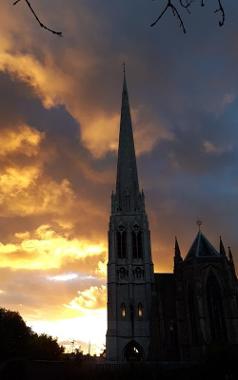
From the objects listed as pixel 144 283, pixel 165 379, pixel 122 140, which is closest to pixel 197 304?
pixel 144 283

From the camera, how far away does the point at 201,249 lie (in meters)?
57.5

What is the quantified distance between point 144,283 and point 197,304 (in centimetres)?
1116

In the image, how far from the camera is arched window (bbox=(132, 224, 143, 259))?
203ft

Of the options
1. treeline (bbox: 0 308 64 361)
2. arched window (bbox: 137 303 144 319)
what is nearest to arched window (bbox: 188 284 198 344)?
arched window (bbox: 137 303 144 319)

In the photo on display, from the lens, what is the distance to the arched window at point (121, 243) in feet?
202

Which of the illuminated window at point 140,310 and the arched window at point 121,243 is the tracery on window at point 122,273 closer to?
the arched window at point 121,243

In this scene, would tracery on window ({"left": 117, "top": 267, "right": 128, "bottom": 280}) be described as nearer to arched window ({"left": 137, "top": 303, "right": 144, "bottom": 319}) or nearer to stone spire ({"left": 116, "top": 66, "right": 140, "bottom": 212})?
arched window ({"left": 137, "top": 303, "right": 144, "bottom": 319})

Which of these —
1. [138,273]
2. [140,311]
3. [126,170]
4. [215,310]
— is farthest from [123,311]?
[126,170]

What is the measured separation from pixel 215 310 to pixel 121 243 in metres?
18.3

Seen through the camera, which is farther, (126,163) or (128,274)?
(126,163)

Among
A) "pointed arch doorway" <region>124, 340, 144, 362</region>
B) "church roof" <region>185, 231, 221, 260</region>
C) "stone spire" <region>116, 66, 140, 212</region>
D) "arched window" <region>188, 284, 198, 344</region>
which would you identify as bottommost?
"pointed arch doorway" <region>124, 340, 144, 362</region>

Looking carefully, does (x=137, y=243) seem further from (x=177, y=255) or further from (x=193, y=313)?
(x=193, y=313)

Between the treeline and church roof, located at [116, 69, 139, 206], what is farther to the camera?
church roof, located at [116, 69, 139, 206]

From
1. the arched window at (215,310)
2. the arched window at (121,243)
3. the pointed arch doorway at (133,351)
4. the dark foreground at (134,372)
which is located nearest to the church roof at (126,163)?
the arched window at (121,243)
